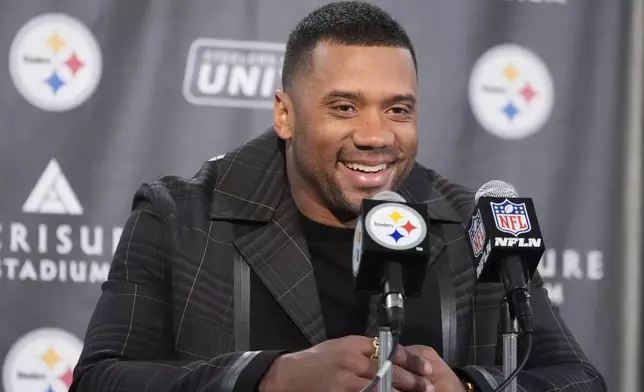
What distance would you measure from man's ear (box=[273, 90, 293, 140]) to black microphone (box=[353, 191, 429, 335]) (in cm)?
81

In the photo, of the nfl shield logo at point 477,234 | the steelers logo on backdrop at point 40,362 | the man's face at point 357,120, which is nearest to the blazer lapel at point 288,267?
the man's face at point 357,120

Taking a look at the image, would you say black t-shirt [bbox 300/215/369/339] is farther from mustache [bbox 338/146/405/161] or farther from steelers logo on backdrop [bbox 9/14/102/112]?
steelers logo on backdrop [bbox 9/14/102/112]

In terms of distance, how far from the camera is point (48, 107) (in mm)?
2852

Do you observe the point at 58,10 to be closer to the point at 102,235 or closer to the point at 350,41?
the point at 102,235

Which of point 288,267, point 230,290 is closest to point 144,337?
point 230,290

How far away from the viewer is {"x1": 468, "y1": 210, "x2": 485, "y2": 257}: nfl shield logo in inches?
63.9

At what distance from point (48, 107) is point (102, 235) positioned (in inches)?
14.8

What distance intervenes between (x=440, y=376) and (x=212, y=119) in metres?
1.37

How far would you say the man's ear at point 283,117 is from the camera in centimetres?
230

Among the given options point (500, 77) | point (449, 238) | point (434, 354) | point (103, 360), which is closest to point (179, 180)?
point (103, 360)

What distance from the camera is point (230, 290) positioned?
2.18 m

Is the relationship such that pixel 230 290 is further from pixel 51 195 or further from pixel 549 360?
pixel 51 195

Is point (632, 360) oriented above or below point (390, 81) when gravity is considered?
below

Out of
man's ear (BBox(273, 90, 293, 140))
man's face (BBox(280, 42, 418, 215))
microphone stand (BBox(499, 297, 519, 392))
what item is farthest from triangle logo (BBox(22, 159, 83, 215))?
microphone stand (BBox(499, 297, 519, 392))
